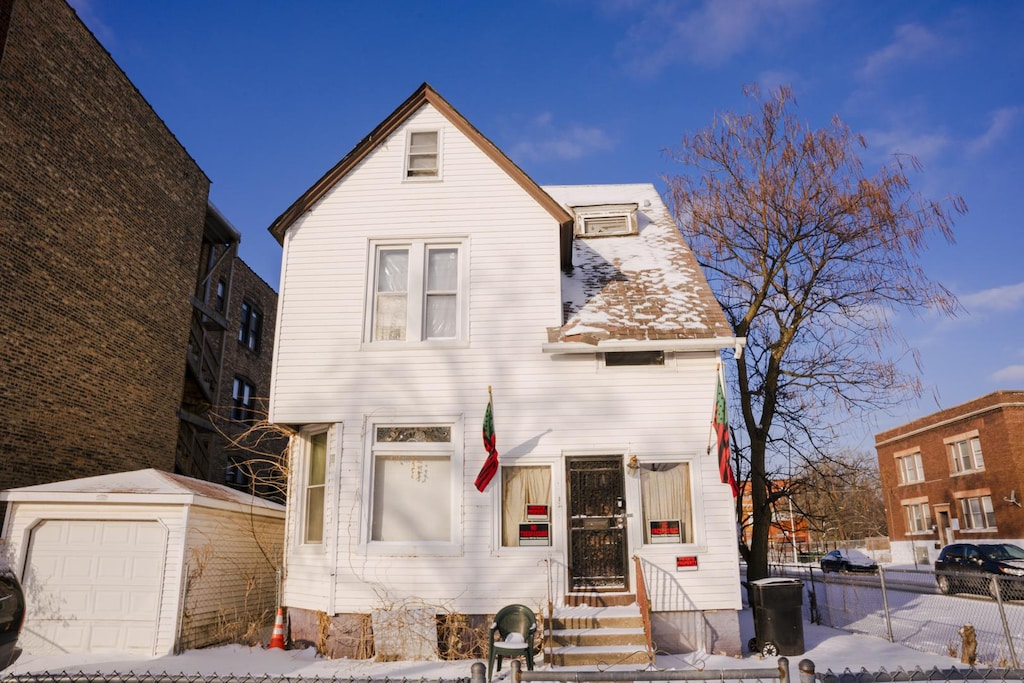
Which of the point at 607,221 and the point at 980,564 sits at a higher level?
the point at 607,221

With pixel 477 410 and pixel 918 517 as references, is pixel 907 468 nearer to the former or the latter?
pixel 918 517

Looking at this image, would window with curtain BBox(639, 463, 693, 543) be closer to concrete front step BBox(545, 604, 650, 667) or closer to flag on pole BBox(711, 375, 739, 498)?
flag on pole BBox(711, 375, 739, 498)

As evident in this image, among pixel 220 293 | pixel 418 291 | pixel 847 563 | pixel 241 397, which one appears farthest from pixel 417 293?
pixel 847 563

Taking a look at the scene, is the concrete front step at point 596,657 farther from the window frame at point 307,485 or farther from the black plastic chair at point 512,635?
the window frame at point 307,485

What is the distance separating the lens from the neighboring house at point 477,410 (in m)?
11.0

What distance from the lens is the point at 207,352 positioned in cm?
2453

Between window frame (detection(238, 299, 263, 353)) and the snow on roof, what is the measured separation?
55.3 ft

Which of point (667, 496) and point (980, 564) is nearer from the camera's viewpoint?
point (667, 496)

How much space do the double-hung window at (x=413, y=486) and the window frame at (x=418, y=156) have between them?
4.55m

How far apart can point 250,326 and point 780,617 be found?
23916 mm

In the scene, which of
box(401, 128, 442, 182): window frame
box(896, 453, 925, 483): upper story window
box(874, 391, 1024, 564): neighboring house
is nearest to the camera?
box(401, 128, 442, 182): window frame

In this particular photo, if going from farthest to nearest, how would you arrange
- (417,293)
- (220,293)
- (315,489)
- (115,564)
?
(220,293) < (417,293) < (315,489) < (115,564)

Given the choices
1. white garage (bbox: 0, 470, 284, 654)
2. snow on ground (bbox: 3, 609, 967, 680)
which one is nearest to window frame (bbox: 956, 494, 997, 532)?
snow on ground (bbox: 3, 609, 967, 680)

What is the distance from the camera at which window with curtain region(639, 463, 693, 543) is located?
11.3m
